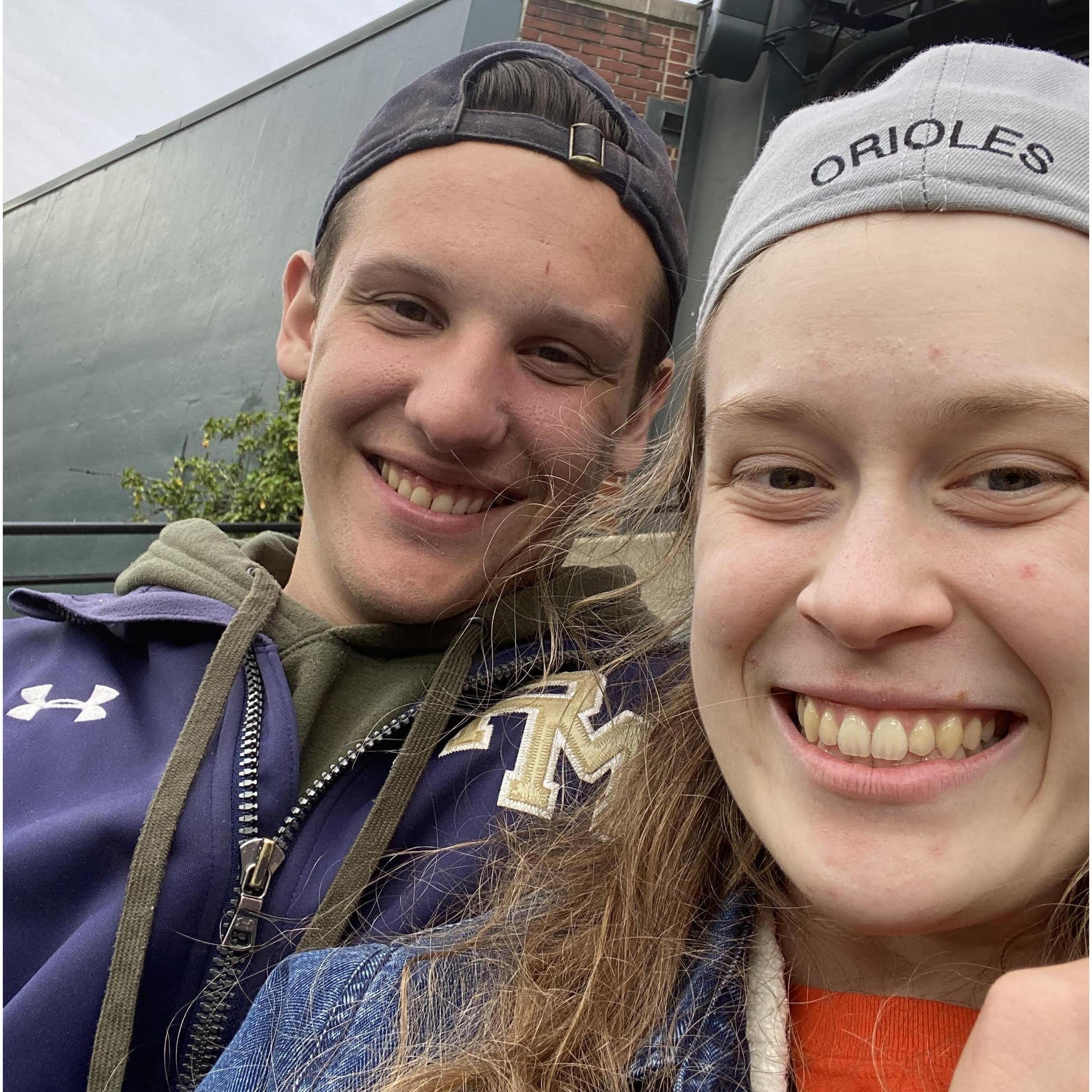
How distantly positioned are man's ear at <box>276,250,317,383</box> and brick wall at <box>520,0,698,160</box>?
458cm

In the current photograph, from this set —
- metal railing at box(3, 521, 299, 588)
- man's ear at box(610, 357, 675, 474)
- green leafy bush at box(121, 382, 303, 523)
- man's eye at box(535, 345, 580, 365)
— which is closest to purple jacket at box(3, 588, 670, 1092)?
man's ear at box(610, 357, 675, 474)

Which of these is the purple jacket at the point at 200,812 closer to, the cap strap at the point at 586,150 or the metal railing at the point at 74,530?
the cap strap at the point at 586,150

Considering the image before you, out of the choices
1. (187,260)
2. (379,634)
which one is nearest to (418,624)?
(379,634)

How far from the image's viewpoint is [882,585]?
101 centimetres

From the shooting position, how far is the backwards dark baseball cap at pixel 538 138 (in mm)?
1980

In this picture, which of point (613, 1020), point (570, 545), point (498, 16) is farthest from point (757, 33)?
point (613, 1020)

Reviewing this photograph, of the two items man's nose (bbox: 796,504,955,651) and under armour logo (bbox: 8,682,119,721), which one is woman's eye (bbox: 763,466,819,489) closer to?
man's nose (bbox: 796,504,955,651)

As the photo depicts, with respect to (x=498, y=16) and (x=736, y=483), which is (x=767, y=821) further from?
(x=498, y=16)

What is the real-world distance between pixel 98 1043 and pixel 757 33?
5.66 meters

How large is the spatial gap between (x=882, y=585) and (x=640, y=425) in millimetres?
1168

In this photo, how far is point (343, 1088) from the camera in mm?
1217

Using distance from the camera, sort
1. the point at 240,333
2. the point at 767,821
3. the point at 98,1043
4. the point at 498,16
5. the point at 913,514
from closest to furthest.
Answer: the point at 913,514 < the point at 767,821 < the point at 98,1043 < the point at 498,16 < the point at 240,333

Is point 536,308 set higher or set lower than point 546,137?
lower

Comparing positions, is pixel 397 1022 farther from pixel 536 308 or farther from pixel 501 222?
pixel 501 222
